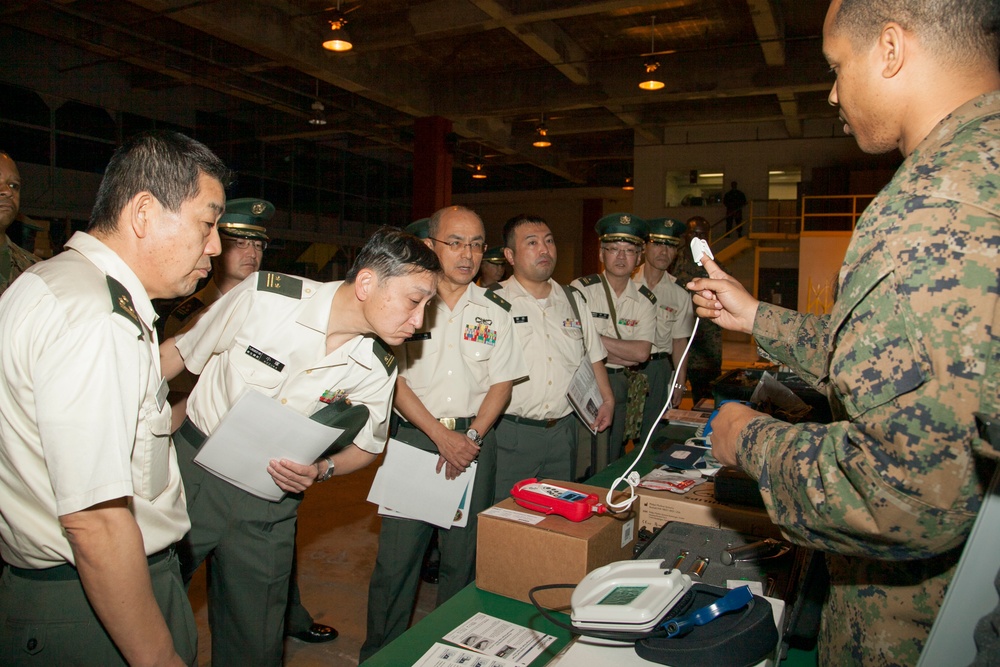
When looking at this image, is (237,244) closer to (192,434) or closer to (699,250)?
(192,434)

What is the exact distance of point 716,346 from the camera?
210 inches

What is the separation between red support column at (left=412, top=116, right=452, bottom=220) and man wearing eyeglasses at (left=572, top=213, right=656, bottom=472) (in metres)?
5.95

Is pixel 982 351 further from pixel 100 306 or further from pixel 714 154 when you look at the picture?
pixel 714 154


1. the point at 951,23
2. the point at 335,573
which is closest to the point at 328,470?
the point at 335,573

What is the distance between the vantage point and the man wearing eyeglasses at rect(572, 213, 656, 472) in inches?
153

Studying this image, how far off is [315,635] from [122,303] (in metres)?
2.07

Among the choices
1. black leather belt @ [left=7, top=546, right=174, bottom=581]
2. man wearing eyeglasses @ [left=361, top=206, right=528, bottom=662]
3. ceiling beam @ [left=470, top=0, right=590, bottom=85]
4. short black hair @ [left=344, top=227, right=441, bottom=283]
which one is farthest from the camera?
ceiling beam @ [left=470, top=0, right=590, bottom=85]

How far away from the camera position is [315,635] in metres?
2.65

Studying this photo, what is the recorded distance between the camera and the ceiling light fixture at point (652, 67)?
7746 mm

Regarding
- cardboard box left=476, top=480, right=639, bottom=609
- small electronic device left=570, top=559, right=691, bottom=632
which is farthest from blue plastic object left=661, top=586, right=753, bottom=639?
cardboard box left=476, top=480, right=639, bottom=609

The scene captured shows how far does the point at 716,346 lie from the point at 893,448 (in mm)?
4749

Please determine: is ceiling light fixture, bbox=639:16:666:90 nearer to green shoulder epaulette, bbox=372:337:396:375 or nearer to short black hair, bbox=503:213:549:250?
short black hair, bbox=503:213:549:250

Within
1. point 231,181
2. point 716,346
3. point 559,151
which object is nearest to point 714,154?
point 559,151

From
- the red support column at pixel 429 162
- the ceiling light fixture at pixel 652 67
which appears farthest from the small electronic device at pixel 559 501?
the red support column at pixel 429 162
